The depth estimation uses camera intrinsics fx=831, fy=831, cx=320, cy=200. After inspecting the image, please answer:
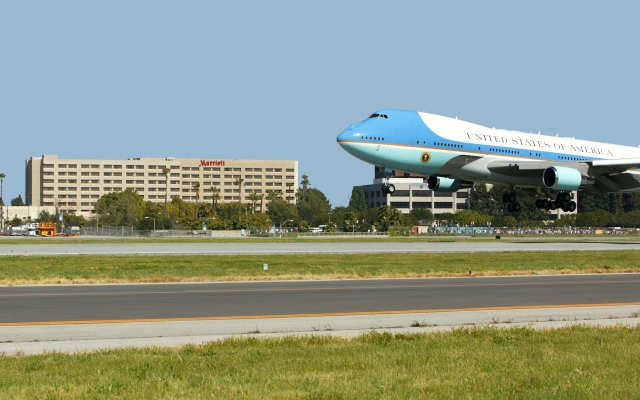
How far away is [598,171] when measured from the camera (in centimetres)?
6162

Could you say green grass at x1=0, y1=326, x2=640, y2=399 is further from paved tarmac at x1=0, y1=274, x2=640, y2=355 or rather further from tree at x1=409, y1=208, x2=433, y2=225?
tree at x1=409, y1=208, x2=433, y2=225

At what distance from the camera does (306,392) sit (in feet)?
33.7

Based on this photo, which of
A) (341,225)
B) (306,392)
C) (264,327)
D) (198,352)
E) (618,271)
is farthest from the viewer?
(341,225)

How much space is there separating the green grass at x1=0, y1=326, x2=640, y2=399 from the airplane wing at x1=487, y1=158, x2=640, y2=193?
44.4m

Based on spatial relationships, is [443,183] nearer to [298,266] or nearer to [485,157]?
[485,157]

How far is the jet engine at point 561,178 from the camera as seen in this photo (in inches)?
2282

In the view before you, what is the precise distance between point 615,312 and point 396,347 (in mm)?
7799

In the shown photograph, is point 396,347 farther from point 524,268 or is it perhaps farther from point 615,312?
point 524,268

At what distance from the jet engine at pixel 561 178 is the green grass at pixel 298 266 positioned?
10387 mm

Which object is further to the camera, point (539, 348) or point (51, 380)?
point (539, 348)

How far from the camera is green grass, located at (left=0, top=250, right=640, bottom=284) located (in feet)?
98.8

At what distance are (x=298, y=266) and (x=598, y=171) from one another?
111ft

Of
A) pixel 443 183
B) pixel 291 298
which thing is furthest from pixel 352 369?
pixel 443 183

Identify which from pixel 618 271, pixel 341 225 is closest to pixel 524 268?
pixel 618 271
